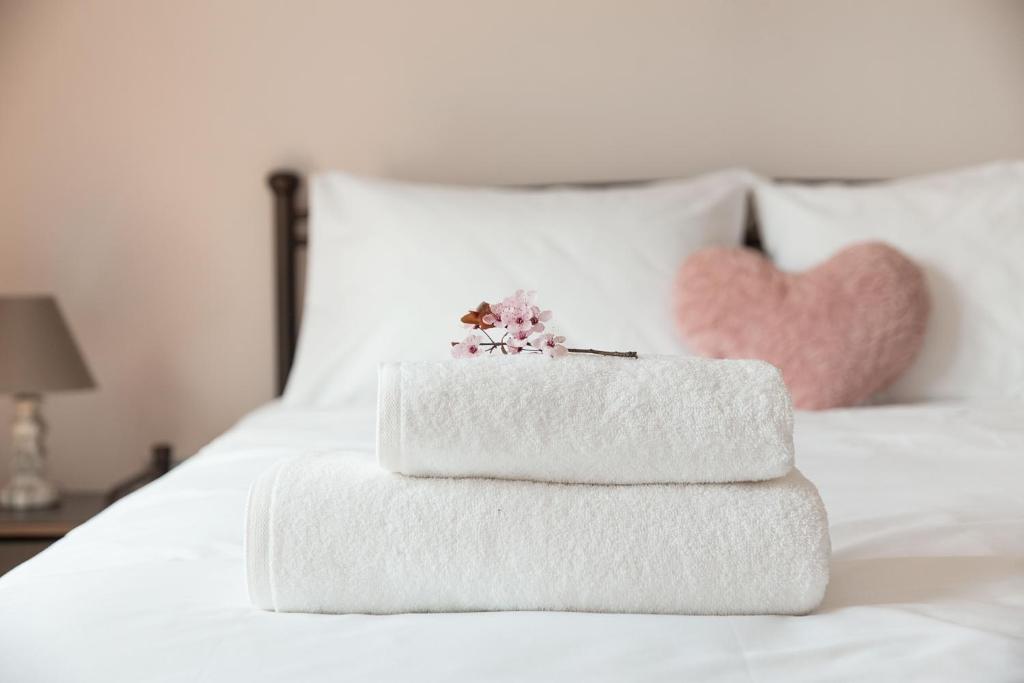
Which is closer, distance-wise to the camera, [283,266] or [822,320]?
[822,320]

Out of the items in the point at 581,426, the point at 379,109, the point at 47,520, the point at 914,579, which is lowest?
the point at 47,520

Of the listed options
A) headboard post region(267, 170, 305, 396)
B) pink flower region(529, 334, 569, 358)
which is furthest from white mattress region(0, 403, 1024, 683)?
headboard post region(267, 170, 305, 396)

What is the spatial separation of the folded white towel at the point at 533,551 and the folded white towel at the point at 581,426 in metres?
0.02

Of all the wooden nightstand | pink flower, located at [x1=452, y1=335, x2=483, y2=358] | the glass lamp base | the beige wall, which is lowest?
the wooden nightstand

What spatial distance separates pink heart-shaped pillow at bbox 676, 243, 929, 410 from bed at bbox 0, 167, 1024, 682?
60 cm

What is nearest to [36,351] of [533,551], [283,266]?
[283,266]

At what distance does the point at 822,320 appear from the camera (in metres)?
1.83

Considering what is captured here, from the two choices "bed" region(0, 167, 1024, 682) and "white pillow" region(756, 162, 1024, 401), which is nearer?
"bed" region(0, 167, 1024, 682)

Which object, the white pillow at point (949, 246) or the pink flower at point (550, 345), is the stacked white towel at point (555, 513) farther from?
the white pillow at point (949, 246)

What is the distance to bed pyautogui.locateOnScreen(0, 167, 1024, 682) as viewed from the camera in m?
0.70

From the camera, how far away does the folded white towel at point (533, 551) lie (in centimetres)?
78

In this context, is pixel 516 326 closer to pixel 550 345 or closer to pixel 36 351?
pixel 550 345

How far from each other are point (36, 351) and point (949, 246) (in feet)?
5.37

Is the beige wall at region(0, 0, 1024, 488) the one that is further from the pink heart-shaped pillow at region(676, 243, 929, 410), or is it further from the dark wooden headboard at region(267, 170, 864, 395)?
the pink heart-shaped pillow at region(676, 243, 929, 410)
